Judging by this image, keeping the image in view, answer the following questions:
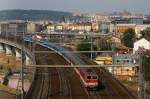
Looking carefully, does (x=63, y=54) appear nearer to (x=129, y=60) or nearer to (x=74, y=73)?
(x=129, y=60)

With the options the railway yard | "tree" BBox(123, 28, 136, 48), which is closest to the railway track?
the railway yard

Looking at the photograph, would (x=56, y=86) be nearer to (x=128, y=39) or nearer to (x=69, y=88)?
(x=69, y=88)

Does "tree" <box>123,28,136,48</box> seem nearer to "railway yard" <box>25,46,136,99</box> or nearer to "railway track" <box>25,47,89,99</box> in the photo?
"railway track" <box>25,47,89,99</box>

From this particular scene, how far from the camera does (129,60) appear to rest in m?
29.0

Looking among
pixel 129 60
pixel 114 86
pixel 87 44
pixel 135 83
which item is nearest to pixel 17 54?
pixel 87 44

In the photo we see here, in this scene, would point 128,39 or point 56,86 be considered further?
point 128,39

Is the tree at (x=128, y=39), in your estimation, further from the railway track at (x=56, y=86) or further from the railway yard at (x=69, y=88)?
the railway yard at (x=69, y=88)

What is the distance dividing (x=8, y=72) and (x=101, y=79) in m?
12.6

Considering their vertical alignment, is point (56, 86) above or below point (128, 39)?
above

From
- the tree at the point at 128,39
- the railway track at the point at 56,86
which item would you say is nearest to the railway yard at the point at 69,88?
the railway track at the point at 56,86

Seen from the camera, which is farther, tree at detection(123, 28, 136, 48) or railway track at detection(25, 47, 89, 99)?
tree at detection(123, 28, 136, 48)

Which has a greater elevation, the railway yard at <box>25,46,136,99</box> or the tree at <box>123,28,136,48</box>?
the railway yard at <box>25,46,136,99</box>

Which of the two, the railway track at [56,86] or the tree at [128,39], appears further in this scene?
the tree at [128,39]

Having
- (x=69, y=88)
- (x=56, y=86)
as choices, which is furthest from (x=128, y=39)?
(x=69, y=88)
